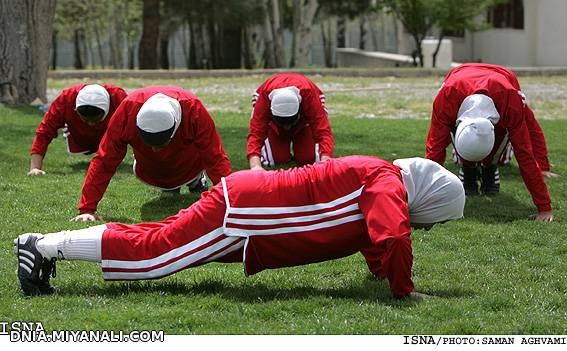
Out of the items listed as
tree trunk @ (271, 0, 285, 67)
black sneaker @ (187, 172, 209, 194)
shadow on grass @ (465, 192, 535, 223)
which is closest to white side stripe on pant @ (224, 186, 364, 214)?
shadow on grass @ (465, 192, 535, 223)

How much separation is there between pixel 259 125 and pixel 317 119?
2.07 ft

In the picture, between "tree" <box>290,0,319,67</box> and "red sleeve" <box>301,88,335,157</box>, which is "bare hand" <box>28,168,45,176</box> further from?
"tree" <box>290,0,319,67</box>

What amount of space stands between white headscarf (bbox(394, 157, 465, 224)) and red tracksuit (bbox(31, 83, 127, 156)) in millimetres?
5030

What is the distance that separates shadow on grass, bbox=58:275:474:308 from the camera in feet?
19.0

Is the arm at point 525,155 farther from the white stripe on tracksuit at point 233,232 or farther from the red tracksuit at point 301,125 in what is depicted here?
the white stripe on tracksuit at point 233,232

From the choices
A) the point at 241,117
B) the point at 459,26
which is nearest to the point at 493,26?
the point at 459,26

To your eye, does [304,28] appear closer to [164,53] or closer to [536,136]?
[164,53]

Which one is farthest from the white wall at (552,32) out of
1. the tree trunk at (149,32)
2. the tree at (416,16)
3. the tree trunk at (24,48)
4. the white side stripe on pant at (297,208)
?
the white side stripe on pant at (297,208)

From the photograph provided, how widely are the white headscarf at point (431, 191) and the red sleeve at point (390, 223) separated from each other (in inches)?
5.7

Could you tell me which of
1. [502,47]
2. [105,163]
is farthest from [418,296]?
[502,47]

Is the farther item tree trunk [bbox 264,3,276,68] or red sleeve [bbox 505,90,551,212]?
tree trunk [bbox 264,3,276,68]

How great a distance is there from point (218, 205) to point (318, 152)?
4.69 metres

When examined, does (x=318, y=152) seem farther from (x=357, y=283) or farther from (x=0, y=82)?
(x=0, y=82)

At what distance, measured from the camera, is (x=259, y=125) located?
10.0 metres
